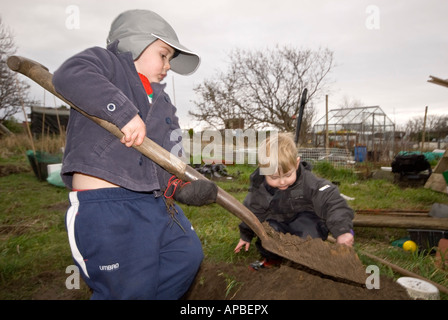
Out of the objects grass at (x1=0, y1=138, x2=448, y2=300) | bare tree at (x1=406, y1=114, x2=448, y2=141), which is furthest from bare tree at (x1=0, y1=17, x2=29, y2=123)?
bare tree at (x1=406, y1=114, x2=448, y2=141)

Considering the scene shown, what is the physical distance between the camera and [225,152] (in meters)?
10.8

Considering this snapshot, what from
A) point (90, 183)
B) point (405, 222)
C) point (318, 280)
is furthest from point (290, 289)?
point (405, 222)

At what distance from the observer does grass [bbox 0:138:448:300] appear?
2.31 metres

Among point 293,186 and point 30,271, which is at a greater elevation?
point 293,186

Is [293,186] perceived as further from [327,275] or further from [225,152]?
[225,152]

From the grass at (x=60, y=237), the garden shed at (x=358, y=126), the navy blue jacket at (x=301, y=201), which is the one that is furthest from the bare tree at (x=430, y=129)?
the navy blue jacket at (x=301, y=201)

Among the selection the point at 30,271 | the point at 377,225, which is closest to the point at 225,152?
the point at 377,225

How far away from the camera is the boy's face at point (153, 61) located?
5.53 feet

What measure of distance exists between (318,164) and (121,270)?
7587 mm

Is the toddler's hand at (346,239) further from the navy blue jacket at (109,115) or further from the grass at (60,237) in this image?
the navy blue jacket at (109,115)

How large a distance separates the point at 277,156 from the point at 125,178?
53.2 inches

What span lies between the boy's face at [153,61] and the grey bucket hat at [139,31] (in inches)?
1.4

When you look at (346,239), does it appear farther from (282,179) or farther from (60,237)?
(60,237)

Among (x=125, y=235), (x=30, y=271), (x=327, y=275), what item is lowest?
(x=30, y=271)
